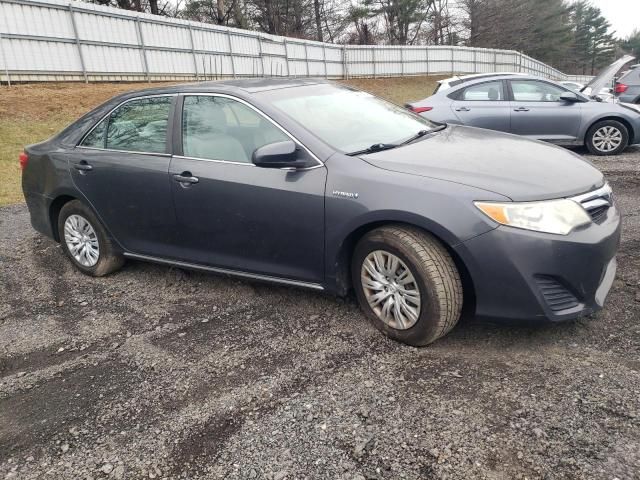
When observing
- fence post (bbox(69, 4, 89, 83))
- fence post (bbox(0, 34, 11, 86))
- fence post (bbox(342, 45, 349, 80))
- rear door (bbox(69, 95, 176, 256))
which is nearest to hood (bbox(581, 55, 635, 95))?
rear door (bbox(69, 95, 176, 256))

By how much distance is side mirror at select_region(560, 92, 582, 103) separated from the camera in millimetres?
8586

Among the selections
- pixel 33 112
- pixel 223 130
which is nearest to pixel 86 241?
pixel 223 130

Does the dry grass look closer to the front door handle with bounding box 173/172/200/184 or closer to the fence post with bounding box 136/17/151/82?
the fence post with bounding box 136/17/151/82

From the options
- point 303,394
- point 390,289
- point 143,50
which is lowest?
point 303,394

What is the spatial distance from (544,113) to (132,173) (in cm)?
724

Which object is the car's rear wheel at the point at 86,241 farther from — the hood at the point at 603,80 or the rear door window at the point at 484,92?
the hood at the point at 603,80

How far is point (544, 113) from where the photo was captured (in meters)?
8.69

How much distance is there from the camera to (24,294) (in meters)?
4.39

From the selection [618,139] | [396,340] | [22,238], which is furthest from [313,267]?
[618,139]

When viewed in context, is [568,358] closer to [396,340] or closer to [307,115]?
[396,340]

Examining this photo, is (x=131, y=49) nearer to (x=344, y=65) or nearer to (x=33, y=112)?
(x=33, y=112)

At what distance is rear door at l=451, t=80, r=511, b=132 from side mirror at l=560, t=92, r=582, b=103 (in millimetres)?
877

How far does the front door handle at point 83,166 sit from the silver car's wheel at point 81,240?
44 centimetres

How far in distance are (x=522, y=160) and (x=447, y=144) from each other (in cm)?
54
